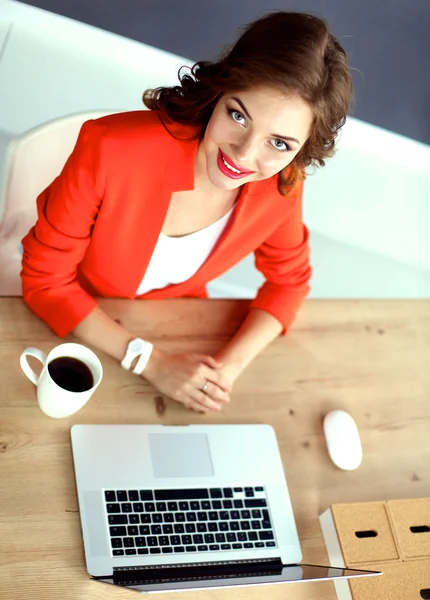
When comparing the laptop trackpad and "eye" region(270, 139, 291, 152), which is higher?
"eye" region(270, 139, 291, 152)

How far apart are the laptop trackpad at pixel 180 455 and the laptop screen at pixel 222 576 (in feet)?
0.49

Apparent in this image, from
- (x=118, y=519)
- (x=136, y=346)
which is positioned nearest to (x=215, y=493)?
(x=118, y=519)

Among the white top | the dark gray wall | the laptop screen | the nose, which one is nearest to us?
the laptop screen

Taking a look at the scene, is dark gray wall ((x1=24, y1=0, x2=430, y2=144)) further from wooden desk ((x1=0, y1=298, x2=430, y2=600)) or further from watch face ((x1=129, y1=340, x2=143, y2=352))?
watch face ((x1=129, y1=340, x2=143, y2=352))

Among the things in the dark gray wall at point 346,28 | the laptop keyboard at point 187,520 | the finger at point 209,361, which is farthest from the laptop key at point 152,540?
the dark gray wall at point 346,28

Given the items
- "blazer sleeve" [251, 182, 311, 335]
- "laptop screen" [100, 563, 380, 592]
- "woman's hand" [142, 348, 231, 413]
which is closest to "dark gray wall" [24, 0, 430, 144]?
"blazer sleeve" [251, 182, 311, 335]

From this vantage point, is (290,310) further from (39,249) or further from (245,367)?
(39,249)

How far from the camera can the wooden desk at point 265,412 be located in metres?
1.03

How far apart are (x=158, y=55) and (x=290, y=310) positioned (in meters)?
1.47

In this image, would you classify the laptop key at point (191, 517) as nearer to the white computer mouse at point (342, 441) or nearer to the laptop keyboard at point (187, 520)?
the laptop keyboard at point (187, 520)

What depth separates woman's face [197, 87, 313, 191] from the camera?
1.06 metres

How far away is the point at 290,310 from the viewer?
142cm

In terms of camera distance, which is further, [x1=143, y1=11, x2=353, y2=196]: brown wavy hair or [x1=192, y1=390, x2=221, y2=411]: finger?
[x1=192, y1=390, x2=221, y2=411]: finger

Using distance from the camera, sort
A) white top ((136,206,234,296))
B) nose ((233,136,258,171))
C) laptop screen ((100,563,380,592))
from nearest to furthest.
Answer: laptop screen ((100,563,380,592)), nose ((233,136,258,171)), white top ((136,206,234,296))
